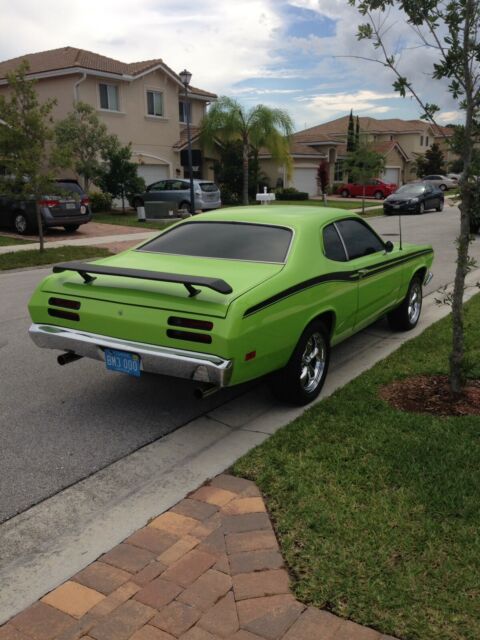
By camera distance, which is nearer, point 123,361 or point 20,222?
point 123,361

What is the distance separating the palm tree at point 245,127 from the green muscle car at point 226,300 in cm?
2684

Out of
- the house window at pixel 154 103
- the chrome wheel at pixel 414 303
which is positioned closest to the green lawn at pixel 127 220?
the house window at pixel 154 103

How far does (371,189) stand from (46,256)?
102ft

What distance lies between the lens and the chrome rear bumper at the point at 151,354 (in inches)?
154

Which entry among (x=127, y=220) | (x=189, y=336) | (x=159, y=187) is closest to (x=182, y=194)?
(x=159, y=187)

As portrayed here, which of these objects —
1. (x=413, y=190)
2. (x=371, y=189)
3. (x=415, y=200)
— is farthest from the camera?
(x=371, y=189)

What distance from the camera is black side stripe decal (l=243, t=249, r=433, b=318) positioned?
4.14 meters

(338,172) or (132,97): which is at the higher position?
(132,97)

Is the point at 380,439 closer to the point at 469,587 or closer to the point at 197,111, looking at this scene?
the point at 469,587

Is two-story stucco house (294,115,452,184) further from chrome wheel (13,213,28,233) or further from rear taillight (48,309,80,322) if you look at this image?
rear taillight (48,309,80,322)

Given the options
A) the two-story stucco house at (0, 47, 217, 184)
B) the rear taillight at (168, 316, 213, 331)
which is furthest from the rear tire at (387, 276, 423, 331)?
the two-story stucco house at (0, 47, 217, 184)

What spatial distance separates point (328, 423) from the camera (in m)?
4.36

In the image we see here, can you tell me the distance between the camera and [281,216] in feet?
17.6

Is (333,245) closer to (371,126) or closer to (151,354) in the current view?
(151,354)
